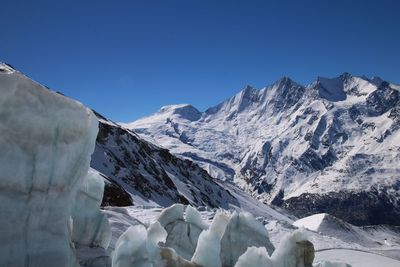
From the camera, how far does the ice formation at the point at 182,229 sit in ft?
50.4

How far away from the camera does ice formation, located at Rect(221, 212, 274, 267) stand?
13320mm

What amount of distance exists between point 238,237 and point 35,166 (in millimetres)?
6830

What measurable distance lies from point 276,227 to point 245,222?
1961cm

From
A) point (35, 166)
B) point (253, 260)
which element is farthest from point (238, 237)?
point (35, 166)

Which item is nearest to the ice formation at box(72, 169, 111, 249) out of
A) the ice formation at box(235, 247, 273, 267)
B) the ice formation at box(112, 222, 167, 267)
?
the ice formation at box(112, 222, 167, 267)

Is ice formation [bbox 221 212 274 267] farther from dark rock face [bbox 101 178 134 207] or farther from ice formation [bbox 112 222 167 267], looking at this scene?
dark rock face [bbox 101 178 134 207]

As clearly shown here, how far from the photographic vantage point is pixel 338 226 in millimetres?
60562

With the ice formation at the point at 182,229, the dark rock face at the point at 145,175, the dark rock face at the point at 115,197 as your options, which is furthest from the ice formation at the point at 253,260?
the dark rock face at the point at 145,175

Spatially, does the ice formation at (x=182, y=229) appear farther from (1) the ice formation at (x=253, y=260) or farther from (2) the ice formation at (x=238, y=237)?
(1) the ice formation at (x=253, y=260)

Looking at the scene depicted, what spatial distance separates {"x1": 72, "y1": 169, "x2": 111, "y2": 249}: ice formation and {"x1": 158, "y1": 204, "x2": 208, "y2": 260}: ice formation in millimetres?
2175

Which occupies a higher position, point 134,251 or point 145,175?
point 145,175

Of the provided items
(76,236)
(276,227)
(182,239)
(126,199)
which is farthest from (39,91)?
(126,199)

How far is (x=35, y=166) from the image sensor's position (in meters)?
→ 8.12

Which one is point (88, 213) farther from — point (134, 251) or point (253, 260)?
point (253, 260)
